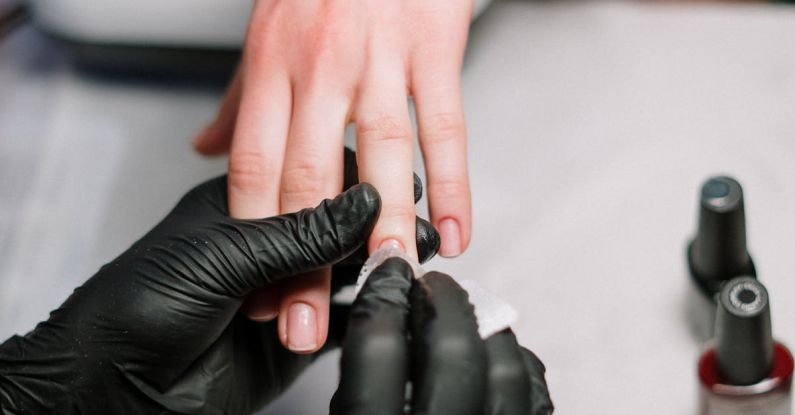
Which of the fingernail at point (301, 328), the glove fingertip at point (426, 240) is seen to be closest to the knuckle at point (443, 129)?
the glove fingertip at point (426, 240)

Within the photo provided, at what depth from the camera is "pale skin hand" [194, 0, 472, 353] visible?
72 centimetres

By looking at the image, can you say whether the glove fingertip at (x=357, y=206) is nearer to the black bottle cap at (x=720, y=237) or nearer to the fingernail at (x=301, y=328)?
the fingernail at (x=301, y=328)

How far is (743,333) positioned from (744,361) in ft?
0.10

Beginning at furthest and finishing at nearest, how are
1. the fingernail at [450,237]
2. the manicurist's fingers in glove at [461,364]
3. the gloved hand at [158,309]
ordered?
the fingernail at [450,237], the gloved hand at [158,309], the manicurist's fingers in glove at [461,364]

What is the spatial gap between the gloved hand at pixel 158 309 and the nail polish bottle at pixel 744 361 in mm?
281

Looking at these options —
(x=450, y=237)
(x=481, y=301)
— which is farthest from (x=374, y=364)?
(x=450, y=237)

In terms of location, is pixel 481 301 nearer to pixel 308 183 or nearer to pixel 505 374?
pixel 505 374

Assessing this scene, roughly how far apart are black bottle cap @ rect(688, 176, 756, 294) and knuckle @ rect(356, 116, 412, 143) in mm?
265

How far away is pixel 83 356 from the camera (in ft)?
2.17

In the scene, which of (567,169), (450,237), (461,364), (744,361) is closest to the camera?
(461,364)

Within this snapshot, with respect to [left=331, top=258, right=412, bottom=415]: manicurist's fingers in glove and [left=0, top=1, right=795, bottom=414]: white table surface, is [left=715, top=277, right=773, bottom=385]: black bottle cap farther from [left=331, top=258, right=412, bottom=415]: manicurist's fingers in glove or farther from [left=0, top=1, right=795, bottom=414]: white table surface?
[left=331, top=258, right=412, bottom=415]: manicurist's fingers in glove

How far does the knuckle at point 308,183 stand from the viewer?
0.75 meters

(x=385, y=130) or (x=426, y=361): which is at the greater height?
(x=385, y=130)

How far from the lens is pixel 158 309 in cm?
66
